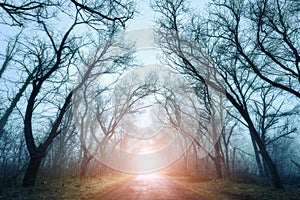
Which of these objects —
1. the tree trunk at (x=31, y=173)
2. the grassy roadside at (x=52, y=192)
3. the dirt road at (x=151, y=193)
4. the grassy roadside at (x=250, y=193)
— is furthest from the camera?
the tree trunk at (x=31, y=173)

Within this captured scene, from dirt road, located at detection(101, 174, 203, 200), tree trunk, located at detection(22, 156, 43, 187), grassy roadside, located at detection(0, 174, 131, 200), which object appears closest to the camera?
grassy roadside, located at detection(0, 174, 131, 200)

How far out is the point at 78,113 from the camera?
20.9 m

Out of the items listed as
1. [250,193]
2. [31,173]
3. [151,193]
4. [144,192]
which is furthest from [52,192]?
[250,193]

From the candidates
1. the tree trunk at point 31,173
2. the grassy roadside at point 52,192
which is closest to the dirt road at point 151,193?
the grassy roadside at point 52,192

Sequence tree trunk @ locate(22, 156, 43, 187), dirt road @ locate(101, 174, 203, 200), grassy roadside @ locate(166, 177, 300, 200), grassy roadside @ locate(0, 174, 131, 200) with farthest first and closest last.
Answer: tree trunk @ locate(22, 156, 43, 187)
grassy roadside @ locate(166, 177, 300, 200)
dirt road @ locate(101, 174, 203, 200)
grassy roadside @ locate(0, 174, 131, 200)

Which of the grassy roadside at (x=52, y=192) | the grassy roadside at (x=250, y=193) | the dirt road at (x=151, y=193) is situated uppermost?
the grassy roadside at (x=250, y=193)

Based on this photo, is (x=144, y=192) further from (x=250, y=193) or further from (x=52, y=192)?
(x=250, y=193)

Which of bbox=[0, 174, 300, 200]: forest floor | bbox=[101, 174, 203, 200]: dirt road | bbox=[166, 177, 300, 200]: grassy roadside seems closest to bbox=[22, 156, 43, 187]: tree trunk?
bbox=[0, 174, 300, 200]: forest floor

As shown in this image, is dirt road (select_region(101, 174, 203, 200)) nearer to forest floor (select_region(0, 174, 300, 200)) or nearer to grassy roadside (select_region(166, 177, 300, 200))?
forest floor (select_region(0, 174, 300, 200))

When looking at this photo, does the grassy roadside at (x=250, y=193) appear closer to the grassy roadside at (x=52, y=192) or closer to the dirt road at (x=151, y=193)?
the dirt road at (x=151, y=193)

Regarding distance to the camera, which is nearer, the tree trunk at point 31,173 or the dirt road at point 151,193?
the dirt road at point 151,193

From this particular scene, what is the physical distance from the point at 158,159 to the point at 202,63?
49038 mm

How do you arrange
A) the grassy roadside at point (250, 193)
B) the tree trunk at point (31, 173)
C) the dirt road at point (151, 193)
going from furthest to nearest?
the tree trunk at point (31, 173) → the grassy roadside at point (250, 193) → the dirt road at point (151, 193)

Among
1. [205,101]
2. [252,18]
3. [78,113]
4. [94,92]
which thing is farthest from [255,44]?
[78,113]
